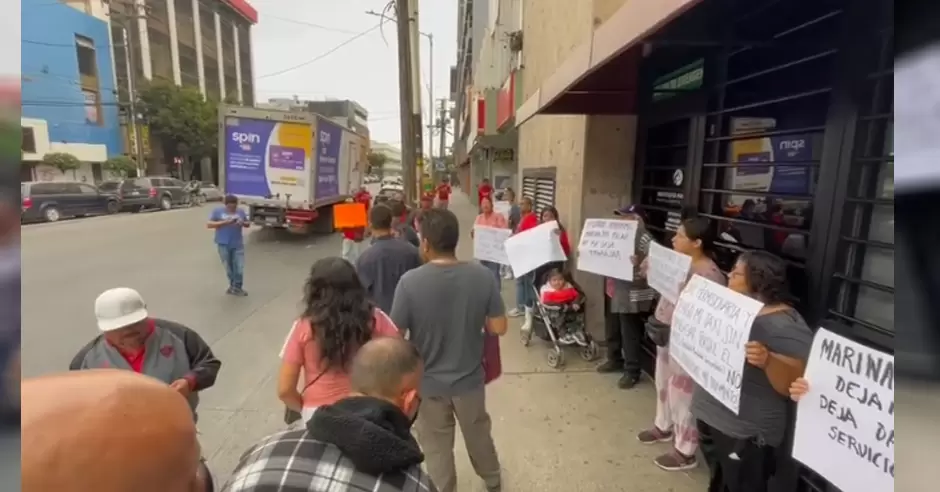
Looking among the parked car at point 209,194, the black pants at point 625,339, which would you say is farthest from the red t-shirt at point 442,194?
the parked car at point 209,194

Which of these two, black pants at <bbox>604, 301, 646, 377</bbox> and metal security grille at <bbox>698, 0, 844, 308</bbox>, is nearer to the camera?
metal security grille at <bbox>698, 0, 844, 308</bbox>

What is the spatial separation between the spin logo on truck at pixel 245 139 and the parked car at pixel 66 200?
9.40 metres

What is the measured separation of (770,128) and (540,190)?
537 cm

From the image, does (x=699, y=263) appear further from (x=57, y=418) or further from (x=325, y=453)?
(x=57, y=418)

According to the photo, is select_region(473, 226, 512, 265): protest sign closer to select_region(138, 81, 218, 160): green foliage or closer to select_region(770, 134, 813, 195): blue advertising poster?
select_region(770, 134, 813, 195): blue advertising poster

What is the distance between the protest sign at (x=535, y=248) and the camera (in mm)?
5367

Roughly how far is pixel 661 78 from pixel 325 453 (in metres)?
4.39

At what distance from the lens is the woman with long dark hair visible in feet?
7.78

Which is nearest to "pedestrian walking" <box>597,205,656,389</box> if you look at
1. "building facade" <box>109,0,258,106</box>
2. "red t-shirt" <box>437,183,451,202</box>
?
"red t-shirt" <box>437,183,451,202</box>

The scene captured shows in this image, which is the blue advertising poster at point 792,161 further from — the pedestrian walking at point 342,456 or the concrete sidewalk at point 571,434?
the pedestrian walking at point 342,456

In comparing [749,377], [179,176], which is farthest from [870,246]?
[179,176]

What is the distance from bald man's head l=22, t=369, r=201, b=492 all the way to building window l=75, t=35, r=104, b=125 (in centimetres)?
2115

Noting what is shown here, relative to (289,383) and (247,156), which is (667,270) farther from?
(247,156)

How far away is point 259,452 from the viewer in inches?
54.6
